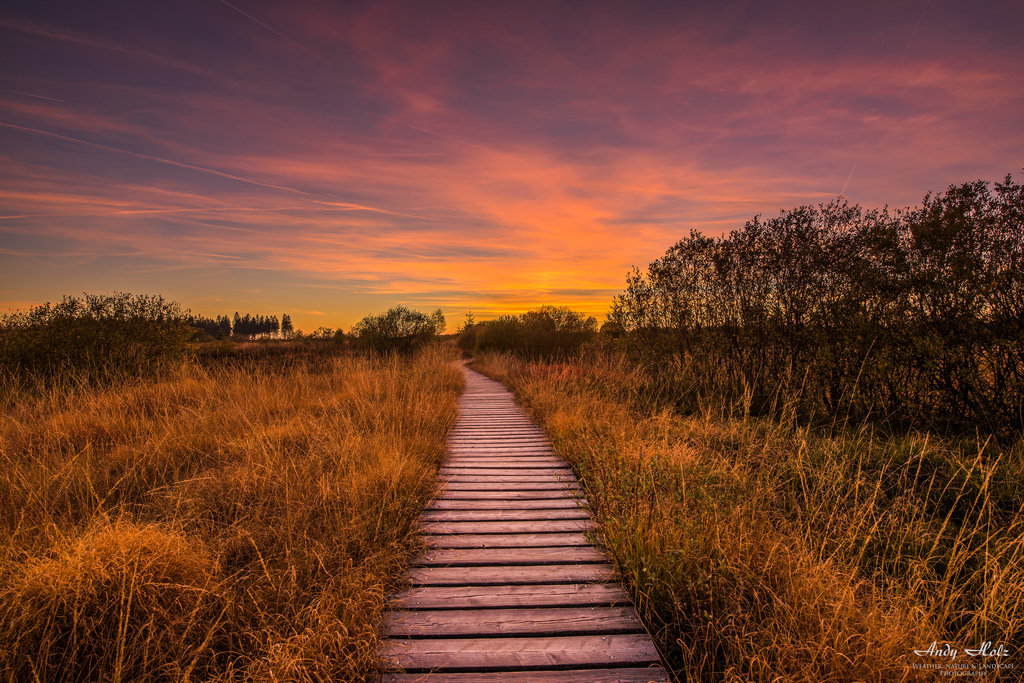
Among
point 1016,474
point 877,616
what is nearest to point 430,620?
point 877,616

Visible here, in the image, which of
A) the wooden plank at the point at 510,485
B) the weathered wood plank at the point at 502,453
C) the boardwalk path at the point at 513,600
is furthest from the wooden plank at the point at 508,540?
the weathered wood plank at the point at 502,453

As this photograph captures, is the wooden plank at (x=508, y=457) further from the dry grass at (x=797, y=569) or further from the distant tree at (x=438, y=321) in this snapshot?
the distant tree at (x=438, y=321)

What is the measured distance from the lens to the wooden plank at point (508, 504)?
13.1 ft

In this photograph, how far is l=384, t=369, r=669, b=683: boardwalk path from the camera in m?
2.14

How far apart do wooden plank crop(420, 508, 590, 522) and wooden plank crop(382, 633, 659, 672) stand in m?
1.45

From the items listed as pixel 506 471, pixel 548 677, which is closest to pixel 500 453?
pixel 506 471

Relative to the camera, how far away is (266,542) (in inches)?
115

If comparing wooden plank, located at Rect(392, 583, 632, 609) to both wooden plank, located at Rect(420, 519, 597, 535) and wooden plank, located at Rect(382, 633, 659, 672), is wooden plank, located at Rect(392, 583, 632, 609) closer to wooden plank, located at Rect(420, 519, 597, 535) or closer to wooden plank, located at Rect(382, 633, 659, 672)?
wooden plank, located at Rect(382, 633, 659, 672)

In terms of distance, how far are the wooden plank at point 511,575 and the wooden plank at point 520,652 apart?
19.7 inches

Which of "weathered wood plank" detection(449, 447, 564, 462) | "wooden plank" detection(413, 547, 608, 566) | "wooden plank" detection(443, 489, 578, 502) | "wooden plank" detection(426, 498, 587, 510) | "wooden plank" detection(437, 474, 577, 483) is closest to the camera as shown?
"wooden plank" detection(413, 547, 608, 566)

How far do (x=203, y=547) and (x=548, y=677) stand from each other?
89.3 inches

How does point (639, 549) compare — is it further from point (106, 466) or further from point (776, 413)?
point (776, 413)

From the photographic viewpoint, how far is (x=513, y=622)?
246 cm

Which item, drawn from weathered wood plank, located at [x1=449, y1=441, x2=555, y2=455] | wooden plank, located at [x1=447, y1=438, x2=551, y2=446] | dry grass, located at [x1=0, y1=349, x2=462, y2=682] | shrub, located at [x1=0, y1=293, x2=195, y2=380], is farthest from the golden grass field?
shrub, located at [x1=0, y1=293, x2=195, y2=380]
